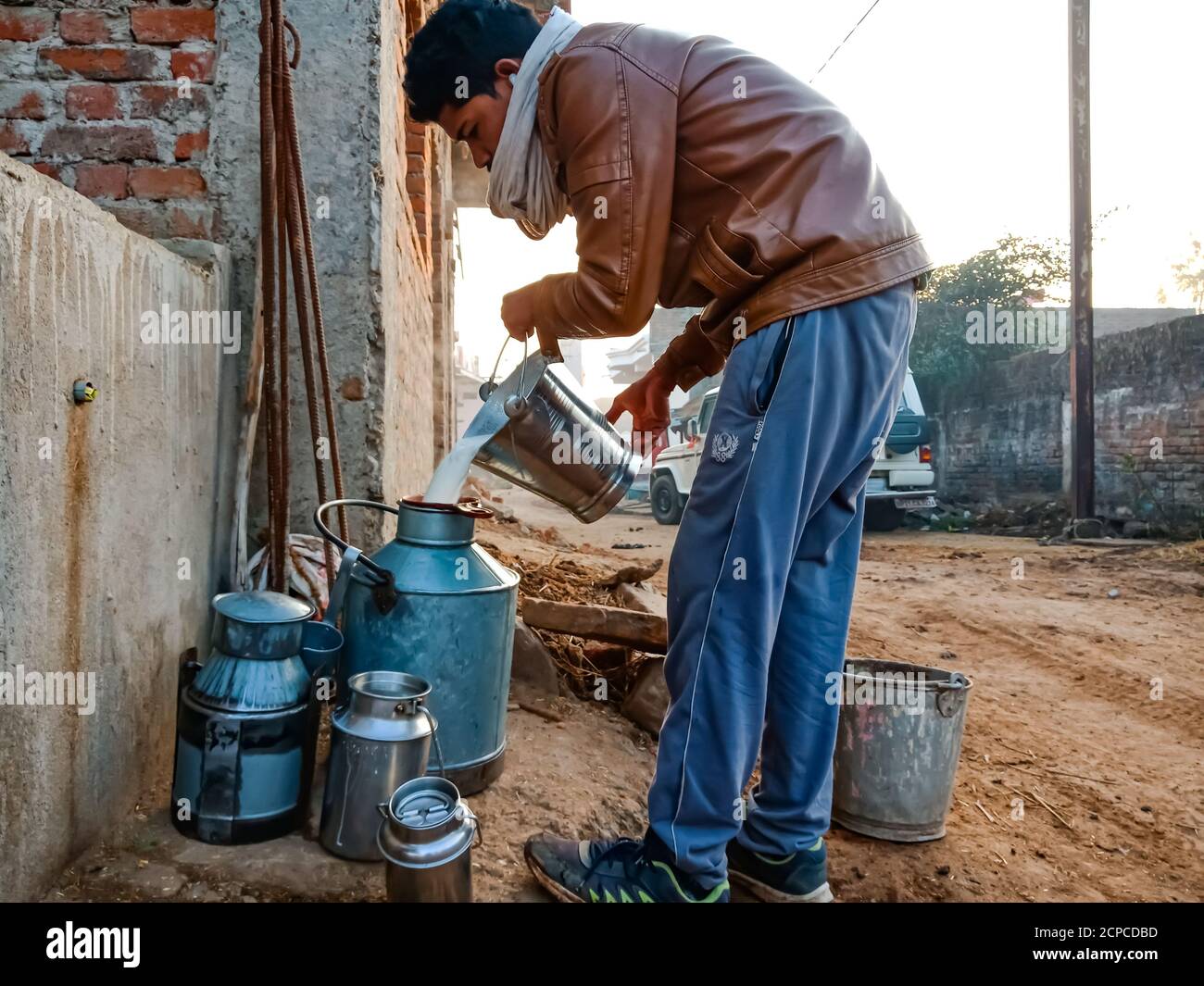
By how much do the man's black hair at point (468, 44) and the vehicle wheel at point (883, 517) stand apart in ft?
28.4

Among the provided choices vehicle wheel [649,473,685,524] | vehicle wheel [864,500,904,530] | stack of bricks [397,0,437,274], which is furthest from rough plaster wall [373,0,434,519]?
vehicle wheel [649,473,685,524]

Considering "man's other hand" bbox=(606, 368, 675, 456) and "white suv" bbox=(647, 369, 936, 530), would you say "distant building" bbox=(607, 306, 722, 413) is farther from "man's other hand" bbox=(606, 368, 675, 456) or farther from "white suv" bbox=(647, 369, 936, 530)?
"man's other hand" bbox=(606, 368, 675, 456)

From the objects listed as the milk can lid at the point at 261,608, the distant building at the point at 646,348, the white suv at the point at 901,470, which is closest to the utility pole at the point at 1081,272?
the white suv at the point at 901,470

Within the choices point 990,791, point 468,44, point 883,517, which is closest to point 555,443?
point 468,44

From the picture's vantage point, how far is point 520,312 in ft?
5.59

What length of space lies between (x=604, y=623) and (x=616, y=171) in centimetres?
155

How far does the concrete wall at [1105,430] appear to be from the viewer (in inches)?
349

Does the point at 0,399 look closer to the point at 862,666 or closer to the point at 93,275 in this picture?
the point at 93,275

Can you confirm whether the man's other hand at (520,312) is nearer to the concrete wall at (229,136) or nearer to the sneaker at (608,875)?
the concrete wall at (229,136)

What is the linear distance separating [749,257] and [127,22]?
1.93m

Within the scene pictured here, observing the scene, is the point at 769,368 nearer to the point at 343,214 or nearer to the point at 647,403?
the point at 647,403

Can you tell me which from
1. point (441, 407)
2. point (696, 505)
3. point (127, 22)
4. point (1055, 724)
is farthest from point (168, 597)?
point (441, 407)
